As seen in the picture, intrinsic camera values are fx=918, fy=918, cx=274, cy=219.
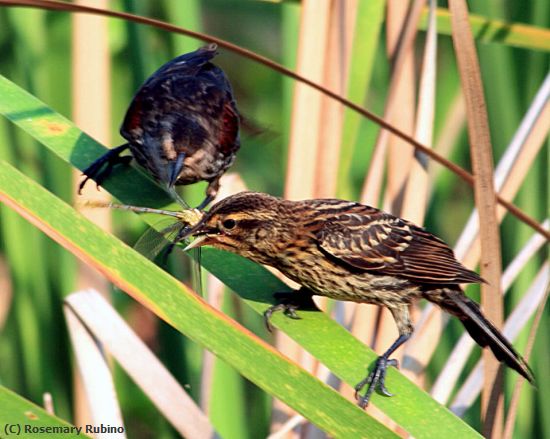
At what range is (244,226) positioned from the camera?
217 centimetres

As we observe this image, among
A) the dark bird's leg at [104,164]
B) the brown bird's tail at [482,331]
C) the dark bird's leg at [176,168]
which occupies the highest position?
the dark bird's leg at [176,168]

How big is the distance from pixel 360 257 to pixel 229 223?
1.26 feet

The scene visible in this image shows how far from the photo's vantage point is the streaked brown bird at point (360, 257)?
2.22m

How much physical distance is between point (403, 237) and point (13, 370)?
129 cm

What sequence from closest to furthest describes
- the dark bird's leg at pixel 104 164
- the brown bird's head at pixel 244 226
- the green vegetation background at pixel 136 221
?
the brown bird's head at pixel 244 226 → the dark bird's leg at pixel 104 164 → the green vegetation background at pixel 136 221

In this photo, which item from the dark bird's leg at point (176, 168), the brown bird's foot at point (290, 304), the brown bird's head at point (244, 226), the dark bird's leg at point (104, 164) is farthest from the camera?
the dark bird's leg at point (104, 164)

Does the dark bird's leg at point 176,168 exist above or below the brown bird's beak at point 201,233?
above

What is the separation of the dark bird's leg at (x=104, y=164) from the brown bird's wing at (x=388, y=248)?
22.1 inches

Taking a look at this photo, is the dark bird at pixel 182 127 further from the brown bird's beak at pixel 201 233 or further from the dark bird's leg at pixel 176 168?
the brown bird's beak at pixel 201 233

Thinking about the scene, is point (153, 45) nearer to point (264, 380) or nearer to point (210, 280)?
point (210, 280)

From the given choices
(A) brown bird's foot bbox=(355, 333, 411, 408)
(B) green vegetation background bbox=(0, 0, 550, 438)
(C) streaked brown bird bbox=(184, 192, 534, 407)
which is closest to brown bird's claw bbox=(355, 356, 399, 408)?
(A) brown bird's foot bbox=(355, 333, 411, 408)

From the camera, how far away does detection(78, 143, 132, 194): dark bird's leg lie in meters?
2.27

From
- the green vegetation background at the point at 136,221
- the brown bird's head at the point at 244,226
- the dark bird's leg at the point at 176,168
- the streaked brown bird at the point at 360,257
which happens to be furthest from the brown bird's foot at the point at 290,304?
the green vegetation background at the point at 136,221

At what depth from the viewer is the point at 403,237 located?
2.39 meters
